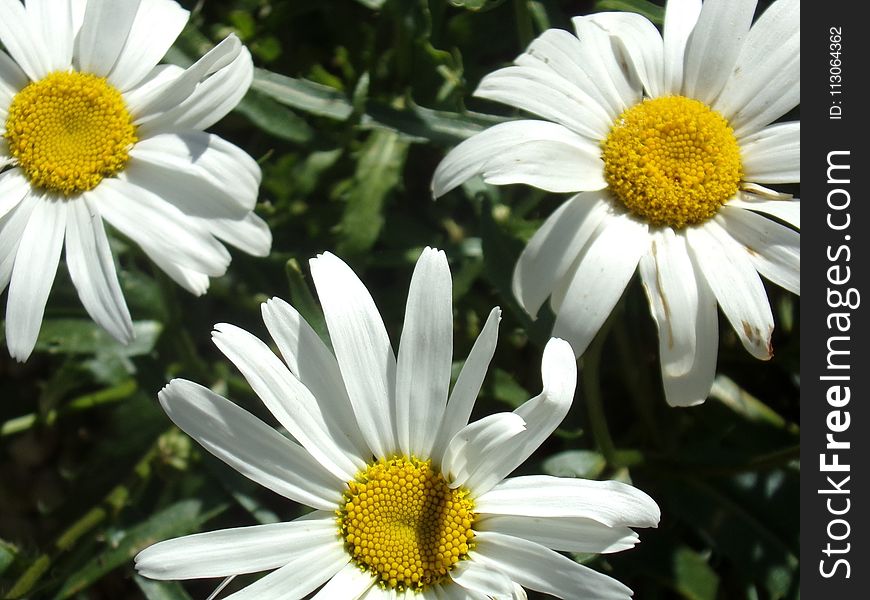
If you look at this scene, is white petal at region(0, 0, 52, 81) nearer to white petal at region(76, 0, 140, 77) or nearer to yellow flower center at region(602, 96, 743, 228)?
white petal at region(76, 0, 140, 77)

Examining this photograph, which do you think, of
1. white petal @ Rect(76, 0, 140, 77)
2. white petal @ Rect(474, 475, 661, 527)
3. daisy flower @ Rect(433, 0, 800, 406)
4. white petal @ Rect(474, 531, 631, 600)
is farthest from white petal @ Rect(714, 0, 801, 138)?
white petal @ Rect(76, 0, 140, 77)

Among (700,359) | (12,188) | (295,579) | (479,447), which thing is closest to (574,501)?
(479,447)

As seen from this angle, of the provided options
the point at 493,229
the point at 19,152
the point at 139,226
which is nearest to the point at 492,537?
the point at 493,229

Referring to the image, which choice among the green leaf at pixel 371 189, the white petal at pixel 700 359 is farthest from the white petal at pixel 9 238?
the white petal at pixel 700 359

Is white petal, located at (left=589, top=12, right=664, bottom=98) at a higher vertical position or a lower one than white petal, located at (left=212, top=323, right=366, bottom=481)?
higher

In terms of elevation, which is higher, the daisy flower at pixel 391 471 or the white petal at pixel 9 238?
the white petal at pixel 9 238

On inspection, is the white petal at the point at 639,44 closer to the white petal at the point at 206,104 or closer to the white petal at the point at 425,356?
the white petal at the point at 425,356
